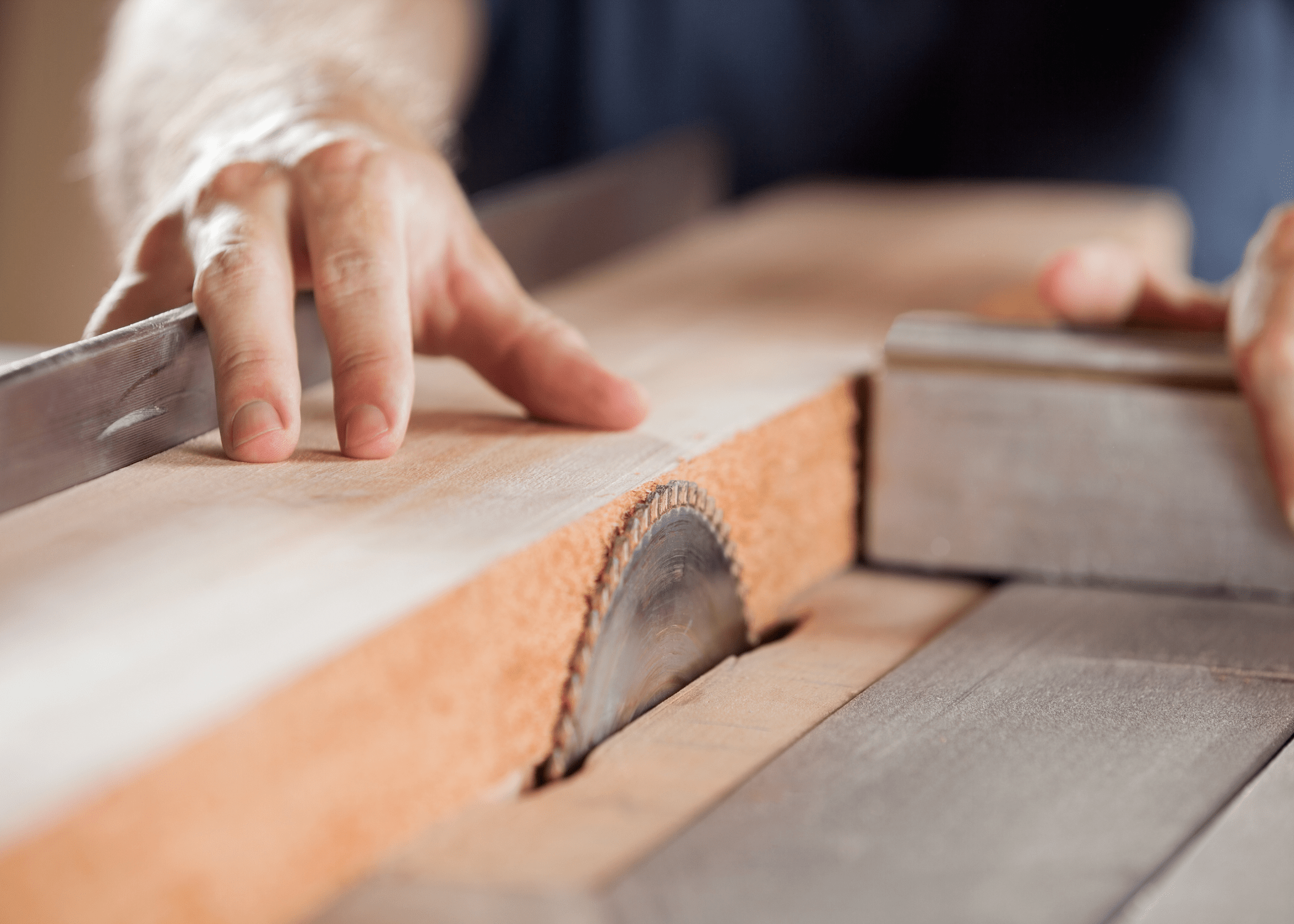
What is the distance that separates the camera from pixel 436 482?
28.0 inches

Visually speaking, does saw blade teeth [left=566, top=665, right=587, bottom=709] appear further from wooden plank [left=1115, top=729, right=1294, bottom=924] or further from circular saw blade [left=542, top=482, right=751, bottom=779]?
wooden plank [left=1115, top=729, right=1294, bottom=924]

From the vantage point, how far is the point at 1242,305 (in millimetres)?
891

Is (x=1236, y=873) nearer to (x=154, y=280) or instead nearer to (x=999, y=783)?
(x=999, y=783)

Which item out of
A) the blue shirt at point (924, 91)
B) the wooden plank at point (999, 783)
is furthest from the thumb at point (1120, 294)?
the blue shirt at point (924, 91)

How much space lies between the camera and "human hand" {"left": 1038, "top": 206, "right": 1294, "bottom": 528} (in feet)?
2.70

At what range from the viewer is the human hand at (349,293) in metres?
0.74

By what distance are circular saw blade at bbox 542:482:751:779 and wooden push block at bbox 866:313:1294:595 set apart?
0.72ft

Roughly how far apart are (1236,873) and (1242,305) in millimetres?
489

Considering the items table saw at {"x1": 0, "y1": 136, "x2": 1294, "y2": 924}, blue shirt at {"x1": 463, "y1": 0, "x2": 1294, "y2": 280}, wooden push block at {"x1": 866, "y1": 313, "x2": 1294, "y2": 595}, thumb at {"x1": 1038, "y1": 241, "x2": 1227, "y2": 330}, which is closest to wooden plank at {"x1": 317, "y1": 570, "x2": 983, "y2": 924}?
table saw at {"x1": 0, "y1": 136, "x2": 1294, "y2": 924}

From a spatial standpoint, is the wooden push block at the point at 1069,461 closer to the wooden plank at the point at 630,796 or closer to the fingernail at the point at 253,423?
the wooden plank at the point at 630,796

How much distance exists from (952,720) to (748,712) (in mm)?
109

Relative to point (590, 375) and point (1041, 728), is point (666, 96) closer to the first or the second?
point (590, 375)

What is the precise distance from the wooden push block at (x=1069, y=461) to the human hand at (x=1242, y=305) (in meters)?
0.03

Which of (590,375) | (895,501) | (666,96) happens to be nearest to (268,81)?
(590,375)
